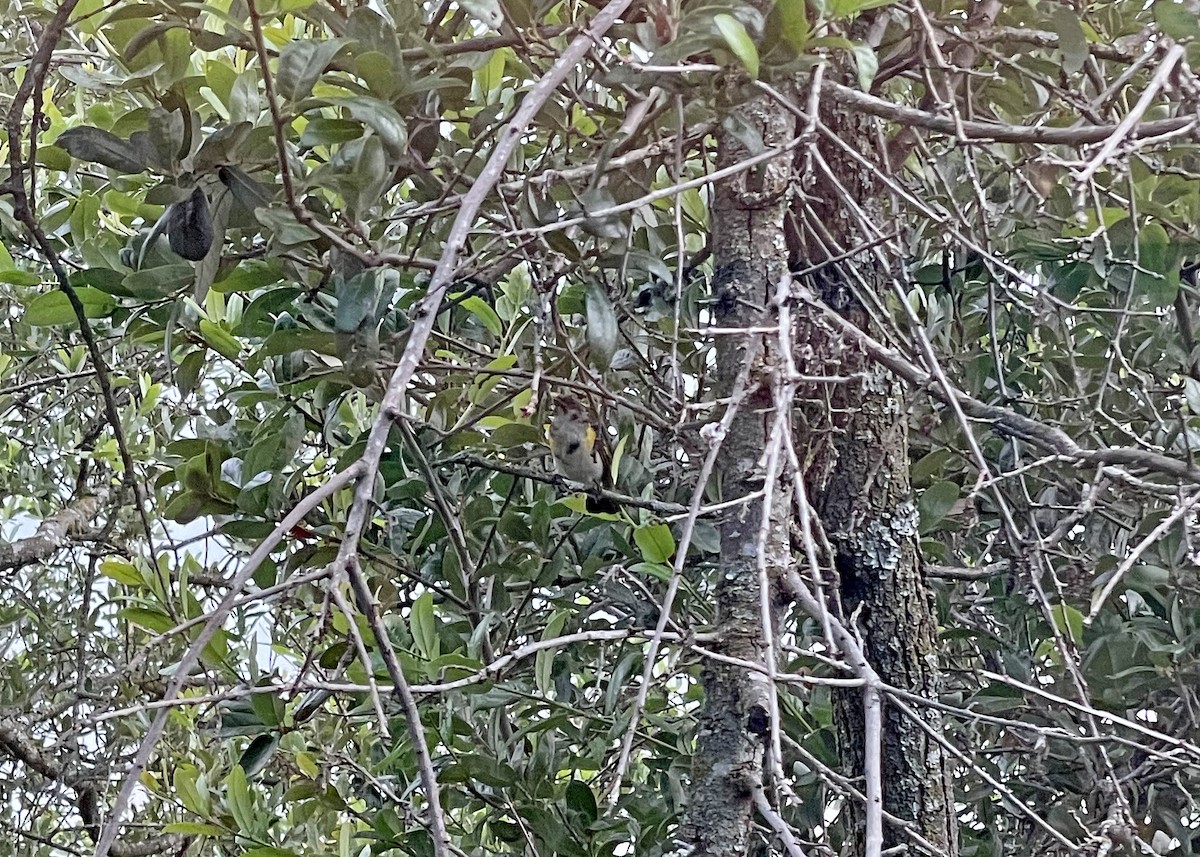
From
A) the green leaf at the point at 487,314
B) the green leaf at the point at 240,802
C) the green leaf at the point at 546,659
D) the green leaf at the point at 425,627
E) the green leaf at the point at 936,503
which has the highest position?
the green leaf at the point at 487,314

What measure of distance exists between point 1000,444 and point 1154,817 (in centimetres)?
40

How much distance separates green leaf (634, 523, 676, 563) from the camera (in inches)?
31.8

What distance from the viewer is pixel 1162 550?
3.50ft

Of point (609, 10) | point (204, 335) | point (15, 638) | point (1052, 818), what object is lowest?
point (15, 638)

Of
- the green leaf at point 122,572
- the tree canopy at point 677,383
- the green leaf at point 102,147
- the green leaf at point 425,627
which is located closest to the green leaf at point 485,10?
the tree canopy at point 677,383

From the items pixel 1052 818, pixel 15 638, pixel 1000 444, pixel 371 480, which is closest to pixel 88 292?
pixel 371 480

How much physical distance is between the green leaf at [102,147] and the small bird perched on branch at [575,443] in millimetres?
356

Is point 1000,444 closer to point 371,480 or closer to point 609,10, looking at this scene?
point 609,10

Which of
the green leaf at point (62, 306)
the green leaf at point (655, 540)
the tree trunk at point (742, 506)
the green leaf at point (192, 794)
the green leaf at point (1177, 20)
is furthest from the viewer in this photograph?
the green leaf at point (192, 794)

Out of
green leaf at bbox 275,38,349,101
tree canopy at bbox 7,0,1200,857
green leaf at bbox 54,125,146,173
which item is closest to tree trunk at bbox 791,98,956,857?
tree canopy at bbox 7,0,1200,857

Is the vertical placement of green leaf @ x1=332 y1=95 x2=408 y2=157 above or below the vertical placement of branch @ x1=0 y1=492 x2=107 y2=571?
above

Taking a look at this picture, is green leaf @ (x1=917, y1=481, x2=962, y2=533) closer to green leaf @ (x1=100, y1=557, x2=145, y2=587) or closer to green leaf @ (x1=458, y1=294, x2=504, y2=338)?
green leaf @ (x1=458, y1=294, x2=504, y2=338)

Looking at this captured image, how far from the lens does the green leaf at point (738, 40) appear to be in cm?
59

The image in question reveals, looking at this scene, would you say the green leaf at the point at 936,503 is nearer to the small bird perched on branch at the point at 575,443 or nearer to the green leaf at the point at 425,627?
the small bird perched on branch at the point at 575,443
